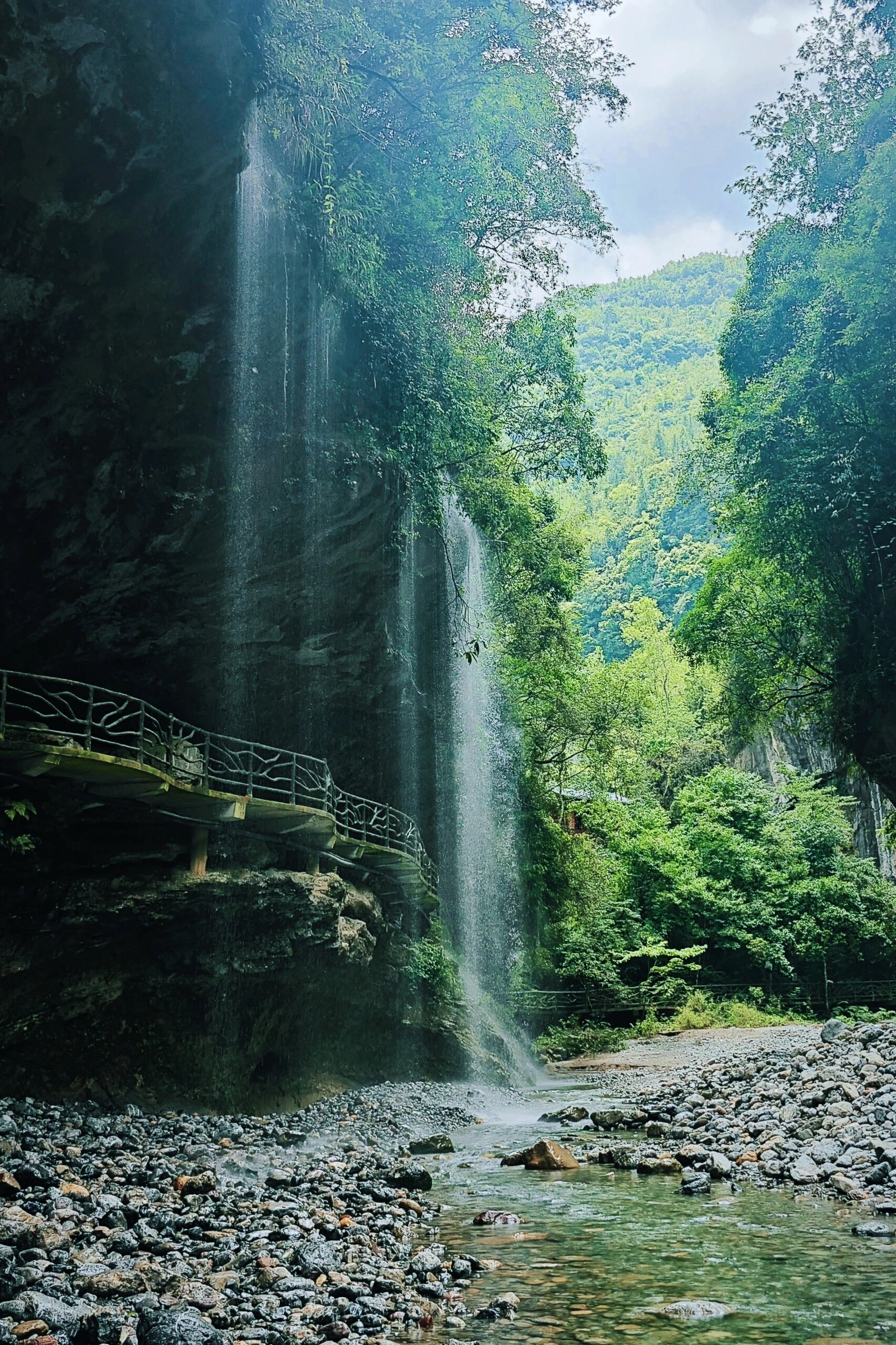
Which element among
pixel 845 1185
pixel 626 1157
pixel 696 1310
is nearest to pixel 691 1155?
pixel 626 1157

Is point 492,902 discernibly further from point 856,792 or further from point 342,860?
point 856,792

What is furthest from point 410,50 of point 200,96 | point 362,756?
point 362,756

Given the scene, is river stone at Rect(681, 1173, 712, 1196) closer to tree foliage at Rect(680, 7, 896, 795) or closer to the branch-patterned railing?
the branch-patterned railing

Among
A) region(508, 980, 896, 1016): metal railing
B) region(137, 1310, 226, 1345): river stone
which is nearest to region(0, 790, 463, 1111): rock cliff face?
region(137, 1310, 226, 1345): river stone

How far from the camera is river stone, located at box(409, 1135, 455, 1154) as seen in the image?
41.6 ft

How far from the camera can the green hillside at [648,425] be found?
248ft

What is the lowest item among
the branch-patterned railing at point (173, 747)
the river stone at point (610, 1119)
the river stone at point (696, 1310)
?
the river stone at point (610, 1119)

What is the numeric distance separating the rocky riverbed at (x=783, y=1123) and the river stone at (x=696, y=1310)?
95.9 inches

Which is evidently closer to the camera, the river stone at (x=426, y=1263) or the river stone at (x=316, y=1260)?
the river stone at (x=316, y=1260)

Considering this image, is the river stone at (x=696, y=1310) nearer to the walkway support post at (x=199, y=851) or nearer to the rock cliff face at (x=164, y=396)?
the walkway support post at (x=199, y=851)

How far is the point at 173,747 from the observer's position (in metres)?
12.8

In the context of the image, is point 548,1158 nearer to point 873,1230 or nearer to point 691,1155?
point 691,1155

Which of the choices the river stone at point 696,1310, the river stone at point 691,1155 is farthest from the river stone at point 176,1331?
the river stone at point 691,1155

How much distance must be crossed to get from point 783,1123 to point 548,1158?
275 centimetres
